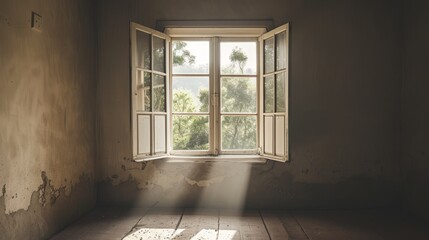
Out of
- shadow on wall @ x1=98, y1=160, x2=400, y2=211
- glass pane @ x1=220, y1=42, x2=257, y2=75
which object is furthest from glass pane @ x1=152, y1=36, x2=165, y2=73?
shadow on wall @ x1=98, y1=160, x2=400, y2=211

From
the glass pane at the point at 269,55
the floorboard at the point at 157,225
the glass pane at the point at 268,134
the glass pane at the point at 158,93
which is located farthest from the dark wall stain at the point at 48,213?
the glass pane at the point at 269,55

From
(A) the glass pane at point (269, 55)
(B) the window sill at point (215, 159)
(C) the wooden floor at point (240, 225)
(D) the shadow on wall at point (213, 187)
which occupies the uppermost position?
(A) the glass pane at point (269, 55)

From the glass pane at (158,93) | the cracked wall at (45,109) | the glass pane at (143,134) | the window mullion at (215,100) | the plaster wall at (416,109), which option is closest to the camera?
the cracked wall at (45,109)

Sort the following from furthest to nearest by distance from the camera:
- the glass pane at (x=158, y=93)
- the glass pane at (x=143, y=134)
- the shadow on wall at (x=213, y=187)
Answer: the shadow on wall at (x=213, y=187), the glass pane at (x=158, y=93), the glass pane at (x=143, y=134)

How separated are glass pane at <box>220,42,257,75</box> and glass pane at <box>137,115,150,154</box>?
108 cm

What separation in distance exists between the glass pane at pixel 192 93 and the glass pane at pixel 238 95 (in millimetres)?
209

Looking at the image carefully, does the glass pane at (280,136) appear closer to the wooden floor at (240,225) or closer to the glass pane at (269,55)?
the glass pane at (269,55)

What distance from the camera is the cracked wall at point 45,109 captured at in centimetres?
246

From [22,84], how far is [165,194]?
1.93 m

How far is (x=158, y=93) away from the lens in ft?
12.5

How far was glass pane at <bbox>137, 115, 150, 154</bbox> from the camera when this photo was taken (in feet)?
11.7

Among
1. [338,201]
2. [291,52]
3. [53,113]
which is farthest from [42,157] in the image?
[338,201]

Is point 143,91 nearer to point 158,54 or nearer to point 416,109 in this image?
point 158,54

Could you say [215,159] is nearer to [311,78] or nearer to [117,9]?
[311,78]
